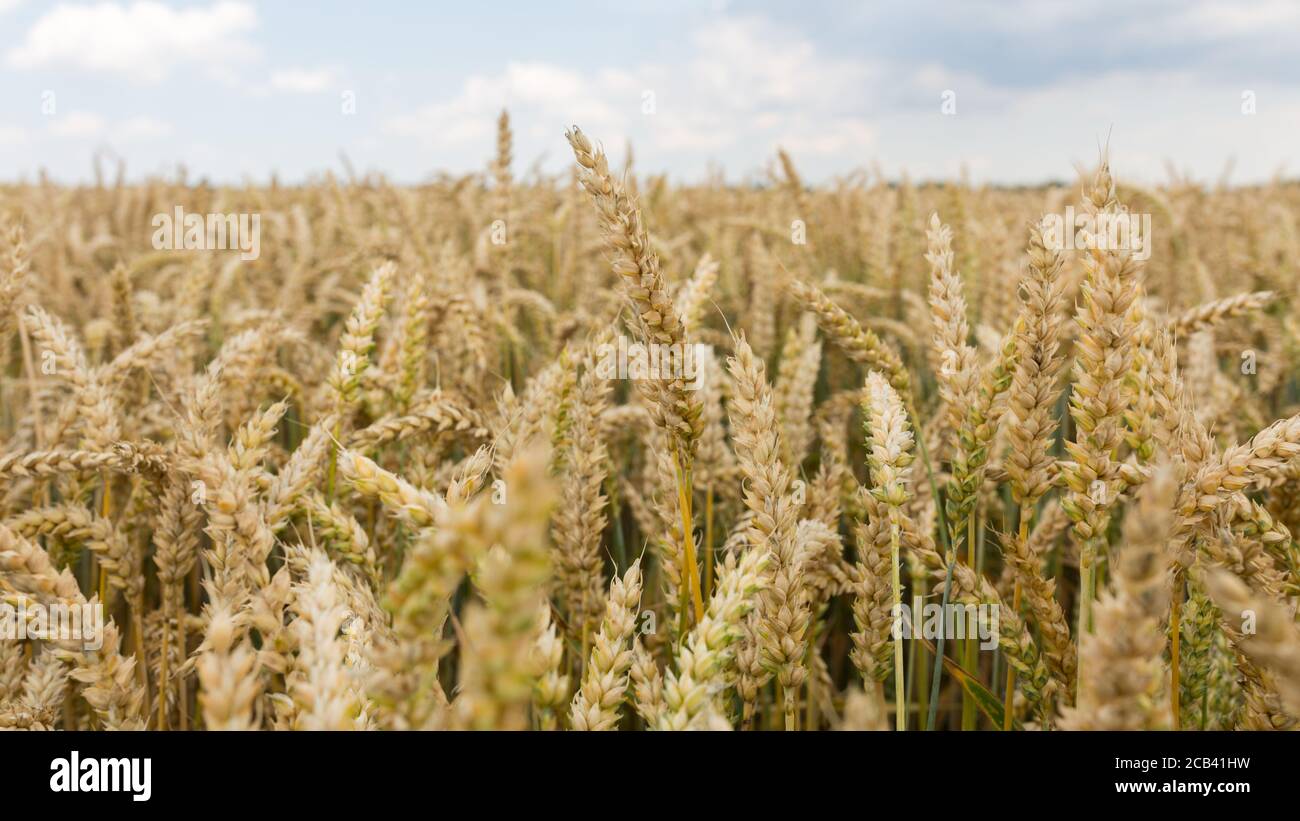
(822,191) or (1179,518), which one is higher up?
(822,191)

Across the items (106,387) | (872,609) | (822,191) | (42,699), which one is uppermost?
(822,191)

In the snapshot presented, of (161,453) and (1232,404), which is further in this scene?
(1232,404)

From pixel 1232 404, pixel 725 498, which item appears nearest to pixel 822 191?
pixel 1232 404

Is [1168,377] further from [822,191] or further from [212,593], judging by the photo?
[822,191]

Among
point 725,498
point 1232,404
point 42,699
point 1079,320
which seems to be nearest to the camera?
point 1079,320

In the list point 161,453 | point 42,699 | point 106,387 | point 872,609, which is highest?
point 106,387

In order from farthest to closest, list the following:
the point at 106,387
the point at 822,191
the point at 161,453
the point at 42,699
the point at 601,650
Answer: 1. the point at 822,191
2. the point at 106,387
3. the point at 161,453
4. the point at 42,699
5. the point at 601,650

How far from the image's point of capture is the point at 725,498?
6.82 ft

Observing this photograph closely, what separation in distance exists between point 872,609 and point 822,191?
282 inches
